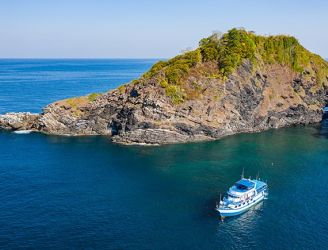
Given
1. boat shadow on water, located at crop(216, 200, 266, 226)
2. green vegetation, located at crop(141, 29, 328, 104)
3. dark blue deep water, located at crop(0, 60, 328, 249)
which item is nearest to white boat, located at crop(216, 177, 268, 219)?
boat shadow on water, located at crop(216, 200, 266, 226)

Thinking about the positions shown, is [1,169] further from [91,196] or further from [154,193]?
[154,193]

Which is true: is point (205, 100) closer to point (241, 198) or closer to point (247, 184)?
point (247, 184)

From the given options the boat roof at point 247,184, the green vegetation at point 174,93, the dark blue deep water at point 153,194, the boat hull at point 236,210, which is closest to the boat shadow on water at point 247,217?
the dark blue deep water at point 153,194

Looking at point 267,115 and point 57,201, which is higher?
point 267,115

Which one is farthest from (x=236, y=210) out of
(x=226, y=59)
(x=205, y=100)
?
(x=226, y=59)

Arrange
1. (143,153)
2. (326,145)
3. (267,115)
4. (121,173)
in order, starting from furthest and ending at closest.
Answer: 1. (267,115)
2. (326,145)
3. (143,153)
4. (121,173)

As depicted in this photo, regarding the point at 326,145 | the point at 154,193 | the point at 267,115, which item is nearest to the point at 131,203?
the point at 154,193
